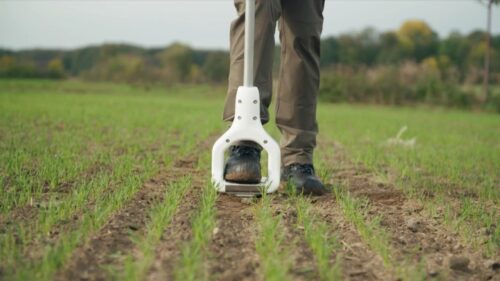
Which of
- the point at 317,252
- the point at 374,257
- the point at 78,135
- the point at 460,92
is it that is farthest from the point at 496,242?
the point at 460,92

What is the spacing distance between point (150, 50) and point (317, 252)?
53.5 meters

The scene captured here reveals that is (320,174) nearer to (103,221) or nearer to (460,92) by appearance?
(103,221)

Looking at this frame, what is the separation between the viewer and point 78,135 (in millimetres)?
5938

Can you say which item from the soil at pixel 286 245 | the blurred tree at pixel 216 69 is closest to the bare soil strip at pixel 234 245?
the soil at pixel 286 245

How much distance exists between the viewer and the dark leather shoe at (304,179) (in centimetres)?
287

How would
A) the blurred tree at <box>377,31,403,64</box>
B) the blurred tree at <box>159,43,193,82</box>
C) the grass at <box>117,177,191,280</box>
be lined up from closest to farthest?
1. the grass at <box>117,177,191,280</box>
2. the blurred tree at <box>159,43,193,82</box>
3. the blurred tree at <box>377,31,403,64</box>

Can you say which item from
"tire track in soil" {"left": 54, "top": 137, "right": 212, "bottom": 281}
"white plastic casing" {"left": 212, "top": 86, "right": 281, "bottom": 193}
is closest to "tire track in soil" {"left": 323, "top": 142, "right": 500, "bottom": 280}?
"white plastic casing" {"left": 212, "top": 86, "right": 281, "bottom": 193}

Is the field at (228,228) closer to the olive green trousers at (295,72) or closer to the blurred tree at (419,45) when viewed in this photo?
the olive green trousers at (295,72)

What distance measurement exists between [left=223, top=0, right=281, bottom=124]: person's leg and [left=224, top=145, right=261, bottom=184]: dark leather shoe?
19 cm

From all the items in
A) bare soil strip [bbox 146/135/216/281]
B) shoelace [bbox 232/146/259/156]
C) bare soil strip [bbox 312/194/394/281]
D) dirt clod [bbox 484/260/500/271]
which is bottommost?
dirt clod [bbox 484/260/500/271]

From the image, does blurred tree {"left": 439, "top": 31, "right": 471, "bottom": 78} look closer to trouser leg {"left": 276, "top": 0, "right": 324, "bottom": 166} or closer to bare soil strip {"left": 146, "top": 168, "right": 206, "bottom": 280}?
trouser leg {"left": 276, "top": 0, "right": 324, "bottom": 166}

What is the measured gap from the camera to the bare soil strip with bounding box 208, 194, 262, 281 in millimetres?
1637

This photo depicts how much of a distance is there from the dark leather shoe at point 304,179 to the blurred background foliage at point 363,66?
2305 cm

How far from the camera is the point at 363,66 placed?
28281 mm
